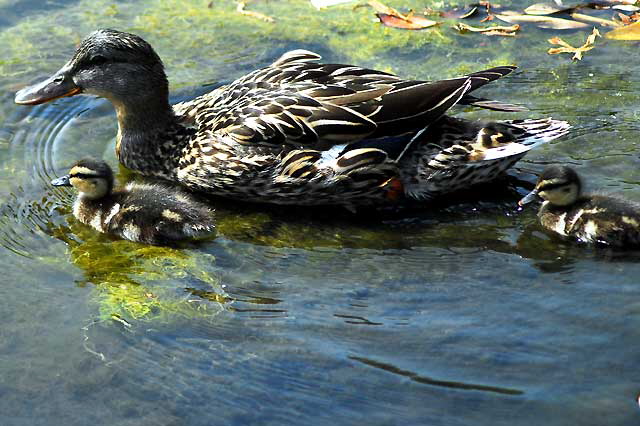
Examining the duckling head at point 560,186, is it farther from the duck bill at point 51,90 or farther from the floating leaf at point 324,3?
the floating leaf at point 324,3

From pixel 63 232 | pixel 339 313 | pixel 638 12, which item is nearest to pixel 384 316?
pixel 339 313

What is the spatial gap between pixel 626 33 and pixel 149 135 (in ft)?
11.3

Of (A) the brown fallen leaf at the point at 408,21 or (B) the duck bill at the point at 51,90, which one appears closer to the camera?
(B) the duck bill at the point at 51,90

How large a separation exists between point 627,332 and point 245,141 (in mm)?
2282

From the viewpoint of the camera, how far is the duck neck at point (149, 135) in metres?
5.47

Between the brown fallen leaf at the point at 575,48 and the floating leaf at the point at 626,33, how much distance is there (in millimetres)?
96

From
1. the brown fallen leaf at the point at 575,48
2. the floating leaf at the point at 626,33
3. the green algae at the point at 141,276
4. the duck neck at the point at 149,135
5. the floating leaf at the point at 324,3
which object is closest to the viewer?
the green algae at the point at 141,276

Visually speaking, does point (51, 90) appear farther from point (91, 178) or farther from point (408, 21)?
point (408, 21)

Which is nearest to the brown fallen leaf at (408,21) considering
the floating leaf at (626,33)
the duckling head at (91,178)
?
the floating leaf at (626,33)

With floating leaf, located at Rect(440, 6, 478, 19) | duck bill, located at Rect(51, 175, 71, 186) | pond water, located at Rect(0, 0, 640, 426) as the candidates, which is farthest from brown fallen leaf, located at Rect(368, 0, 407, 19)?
duck bill, located at Rect(51, 175, 71, 186)

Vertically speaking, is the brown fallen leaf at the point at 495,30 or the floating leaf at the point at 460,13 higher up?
the floating leaf at the point at 460,13

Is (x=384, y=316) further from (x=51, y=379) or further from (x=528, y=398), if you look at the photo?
(x=51, y=379)

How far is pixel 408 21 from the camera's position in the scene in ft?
23.0

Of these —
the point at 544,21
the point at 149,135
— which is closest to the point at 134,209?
the point at 149,135
